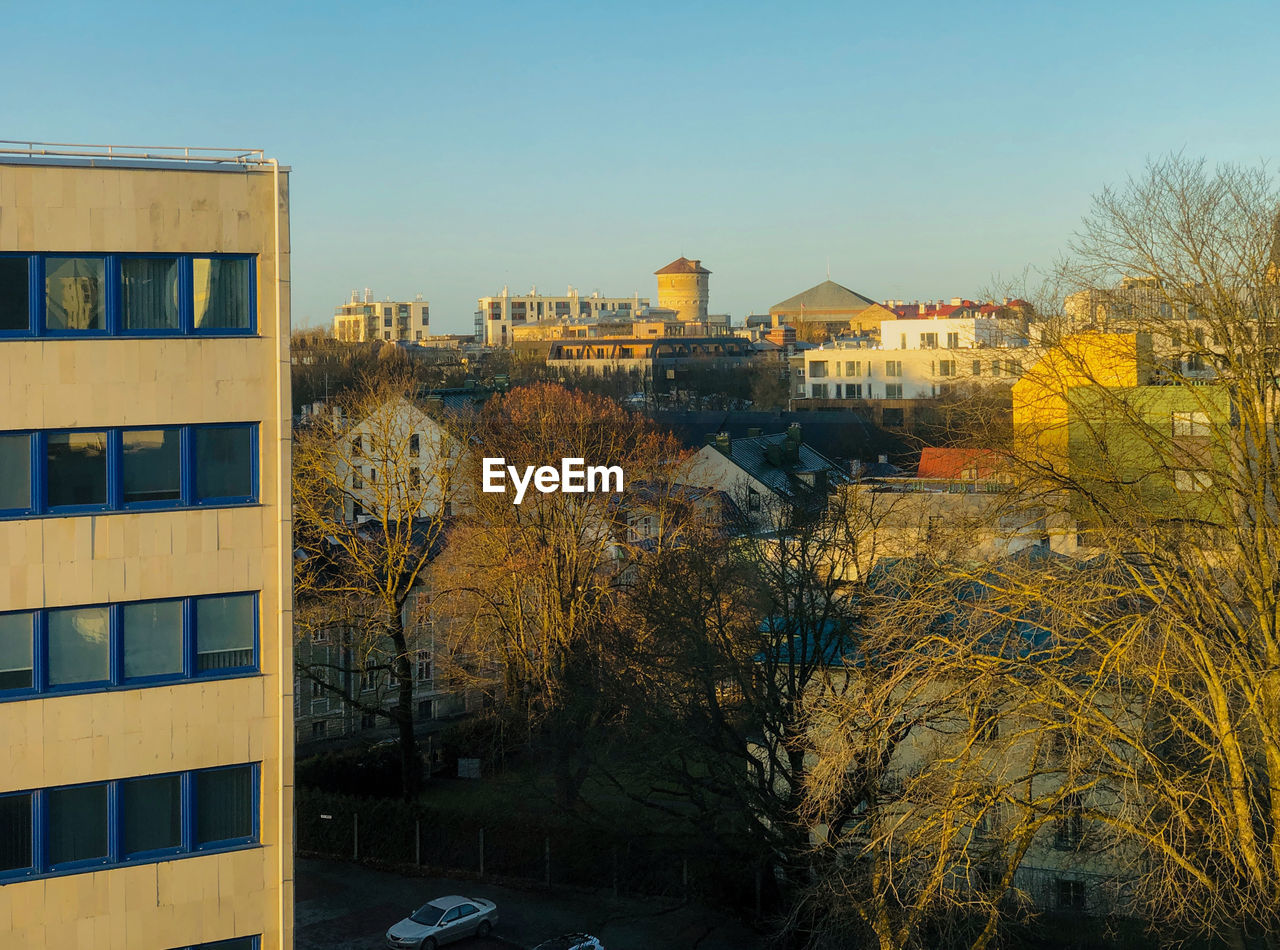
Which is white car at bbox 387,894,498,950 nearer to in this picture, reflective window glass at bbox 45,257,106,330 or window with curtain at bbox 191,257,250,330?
window with curtain at bbox 191,257,250,330

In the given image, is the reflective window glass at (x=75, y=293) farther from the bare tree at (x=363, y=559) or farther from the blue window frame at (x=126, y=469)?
the bare tree at (x=363, y=559)

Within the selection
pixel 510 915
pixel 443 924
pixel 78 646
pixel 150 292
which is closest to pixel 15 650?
pixel 78 646

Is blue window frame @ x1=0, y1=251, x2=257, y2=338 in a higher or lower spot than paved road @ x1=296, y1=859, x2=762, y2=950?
higher

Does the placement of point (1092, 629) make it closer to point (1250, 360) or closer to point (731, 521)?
point (1250, 360)

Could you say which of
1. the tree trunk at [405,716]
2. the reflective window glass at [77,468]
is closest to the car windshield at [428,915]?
the tree trunk at [405,716]

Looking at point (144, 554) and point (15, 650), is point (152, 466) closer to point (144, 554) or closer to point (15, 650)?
point (144, 554)

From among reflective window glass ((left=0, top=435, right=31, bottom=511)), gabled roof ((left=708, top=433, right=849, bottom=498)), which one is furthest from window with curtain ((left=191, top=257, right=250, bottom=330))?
gabled roof ((left=708, top=433, right=849, bottom=498))
